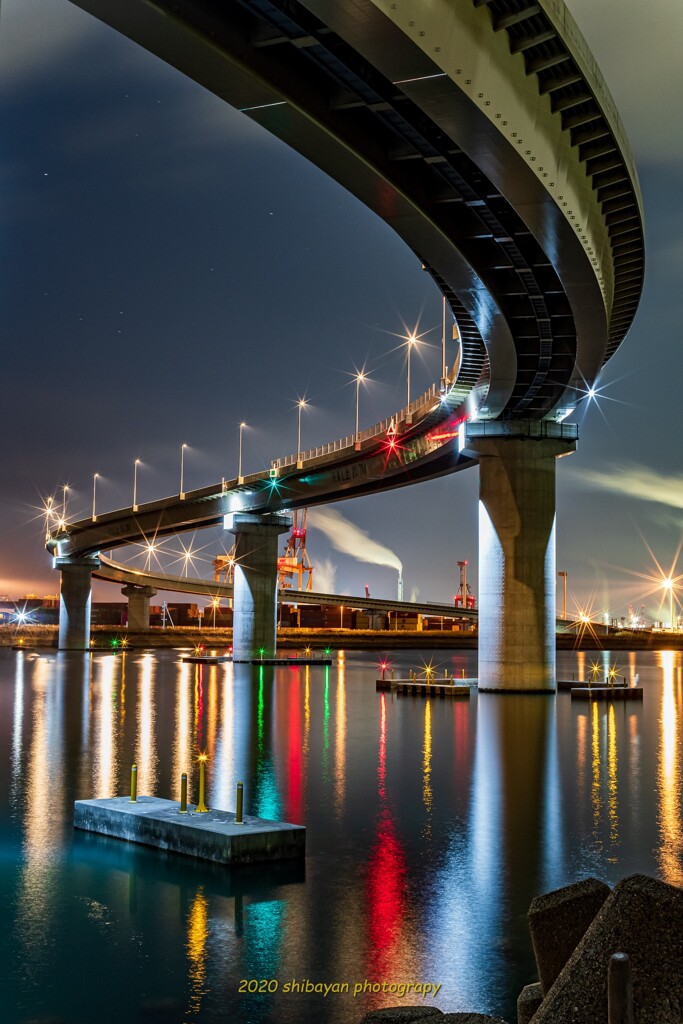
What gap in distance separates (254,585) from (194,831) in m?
81.8

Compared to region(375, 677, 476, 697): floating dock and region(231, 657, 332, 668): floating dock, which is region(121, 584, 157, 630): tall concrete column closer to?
region(231, 657, 332, 668): floating dock

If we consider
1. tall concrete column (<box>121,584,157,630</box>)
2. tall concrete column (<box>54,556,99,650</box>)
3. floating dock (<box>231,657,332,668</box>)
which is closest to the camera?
floating dock (<box>231,657,332,668</box>)

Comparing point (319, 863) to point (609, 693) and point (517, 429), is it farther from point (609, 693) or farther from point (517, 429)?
point (517, 429)

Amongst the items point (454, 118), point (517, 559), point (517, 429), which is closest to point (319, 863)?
point (454, 118)

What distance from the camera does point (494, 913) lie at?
1383 cm

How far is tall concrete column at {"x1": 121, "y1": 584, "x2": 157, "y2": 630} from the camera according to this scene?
19625 cm

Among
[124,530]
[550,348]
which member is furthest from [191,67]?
[124,530]

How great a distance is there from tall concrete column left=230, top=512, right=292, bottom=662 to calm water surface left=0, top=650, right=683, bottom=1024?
193ft

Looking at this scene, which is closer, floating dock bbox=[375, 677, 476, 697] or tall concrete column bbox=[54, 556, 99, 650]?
floating dock bbox=[375, 677, 476, 697]

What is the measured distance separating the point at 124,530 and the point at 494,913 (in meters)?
109

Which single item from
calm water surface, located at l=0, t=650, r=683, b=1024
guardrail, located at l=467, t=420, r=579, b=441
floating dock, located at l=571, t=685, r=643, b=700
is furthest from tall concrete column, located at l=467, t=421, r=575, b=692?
calm water surface, located at l=0, t=650, r=683, b=1024

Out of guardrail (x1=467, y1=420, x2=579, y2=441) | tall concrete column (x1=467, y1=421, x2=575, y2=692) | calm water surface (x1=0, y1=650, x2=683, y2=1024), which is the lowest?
calm water surface (x1=0, y1=650, x2=683, y2=1024)

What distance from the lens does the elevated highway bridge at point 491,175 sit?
22750mm

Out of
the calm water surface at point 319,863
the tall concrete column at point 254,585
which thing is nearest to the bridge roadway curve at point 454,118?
the calm water surface at point 319,863
